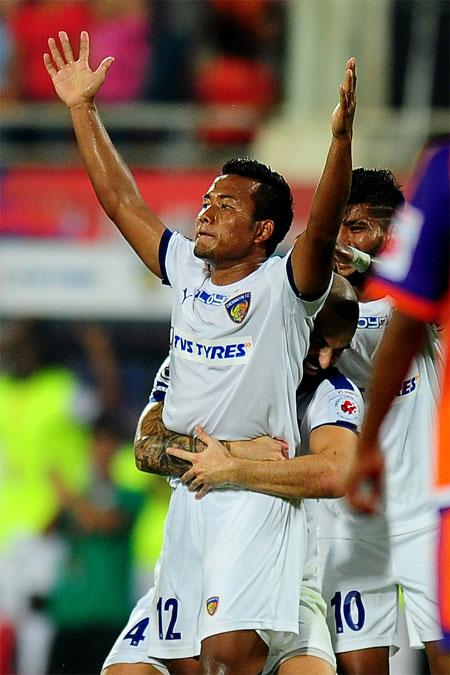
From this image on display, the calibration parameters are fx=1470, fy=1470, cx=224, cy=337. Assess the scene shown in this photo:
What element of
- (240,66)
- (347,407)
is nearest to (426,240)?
(347,407)

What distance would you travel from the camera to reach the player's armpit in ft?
13.9

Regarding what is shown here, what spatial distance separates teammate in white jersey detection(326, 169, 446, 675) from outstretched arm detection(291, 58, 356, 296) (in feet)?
1.95

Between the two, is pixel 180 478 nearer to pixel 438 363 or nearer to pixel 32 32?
pixel 438 363

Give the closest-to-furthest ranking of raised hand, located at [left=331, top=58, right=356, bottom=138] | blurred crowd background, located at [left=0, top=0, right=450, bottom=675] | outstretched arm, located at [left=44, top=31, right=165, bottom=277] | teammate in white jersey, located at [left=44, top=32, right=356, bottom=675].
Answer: raised hand, located at [left=331, top=58, right=356, bottom=138] → teammate in white jersey, located at [left=44, top=32, right=356, bottom=675] → outstretched arm, located at [left=44, top=31, right=165, bottom=277] → blurred crowd background, located at [left=0, top=0, right=450, bottom=675]

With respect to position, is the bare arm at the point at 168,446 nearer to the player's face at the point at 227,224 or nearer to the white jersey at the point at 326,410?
the white jersey at the point at 326,410

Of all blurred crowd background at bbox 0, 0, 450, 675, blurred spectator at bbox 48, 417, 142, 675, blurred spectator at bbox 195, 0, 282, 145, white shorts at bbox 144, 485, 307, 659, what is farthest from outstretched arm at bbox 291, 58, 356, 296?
blurred spectator at bbox 195, 0, 282, 145

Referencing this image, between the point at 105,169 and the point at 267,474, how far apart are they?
116cm

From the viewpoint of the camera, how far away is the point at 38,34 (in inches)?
416

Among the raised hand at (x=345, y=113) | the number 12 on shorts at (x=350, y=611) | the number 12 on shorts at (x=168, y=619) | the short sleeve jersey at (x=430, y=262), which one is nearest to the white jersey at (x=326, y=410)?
the number 12 on shorts at (x=350, y=611)

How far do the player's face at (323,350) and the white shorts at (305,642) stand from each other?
68 cm

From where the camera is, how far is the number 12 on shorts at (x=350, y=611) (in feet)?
15.4

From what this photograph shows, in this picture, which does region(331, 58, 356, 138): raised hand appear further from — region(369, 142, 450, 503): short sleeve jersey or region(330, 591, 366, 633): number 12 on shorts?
region(330, 591, 366, 633): number 12 on shorts

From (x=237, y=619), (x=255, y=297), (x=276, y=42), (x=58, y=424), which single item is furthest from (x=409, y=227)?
(x=276, y=42)

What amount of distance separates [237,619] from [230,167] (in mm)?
1332
